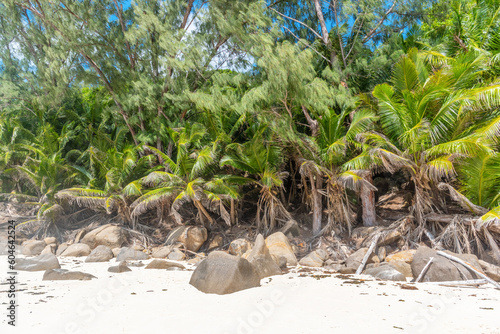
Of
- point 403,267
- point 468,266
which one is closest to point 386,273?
point 403,267

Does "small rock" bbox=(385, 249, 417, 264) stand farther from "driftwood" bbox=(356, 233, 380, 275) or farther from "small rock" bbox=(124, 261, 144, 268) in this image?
"small rock" bbox=(124, 261, 144, 268)

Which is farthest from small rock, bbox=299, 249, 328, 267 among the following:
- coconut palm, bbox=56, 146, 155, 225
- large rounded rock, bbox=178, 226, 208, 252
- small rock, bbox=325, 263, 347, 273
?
coconut palm, bbox=56, 146, 155, 225

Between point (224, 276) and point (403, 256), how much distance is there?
4875 mm

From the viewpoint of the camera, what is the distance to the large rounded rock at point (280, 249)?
880 cm

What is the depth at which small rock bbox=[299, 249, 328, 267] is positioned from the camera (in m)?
8.66

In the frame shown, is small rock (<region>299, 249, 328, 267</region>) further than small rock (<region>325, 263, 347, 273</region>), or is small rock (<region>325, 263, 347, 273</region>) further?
small rock (<region>299, 249, 328, 267</region>)

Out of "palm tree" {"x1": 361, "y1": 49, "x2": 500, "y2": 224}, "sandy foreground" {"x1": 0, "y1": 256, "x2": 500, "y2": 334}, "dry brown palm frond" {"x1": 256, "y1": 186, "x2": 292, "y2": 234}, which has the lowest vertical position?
"sandy foreground" {"x1": 0, "y1": 256, "x2": 500, "y2": 334}

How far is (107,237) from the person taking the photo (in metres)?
12.0

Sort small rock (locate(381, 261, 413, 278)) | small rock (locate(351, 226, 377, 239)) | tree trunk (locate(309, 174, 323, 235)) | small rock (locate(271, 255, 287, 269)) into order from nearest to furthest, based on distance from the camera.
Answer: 1. small rock (locate(381, 261, 413, 278))
2. small rock (locate(271, 255, 287, 269))
3. small rock (locate(351, 226, 377, 239))
4. tree trunk (locate(309, 174, 323, 235))

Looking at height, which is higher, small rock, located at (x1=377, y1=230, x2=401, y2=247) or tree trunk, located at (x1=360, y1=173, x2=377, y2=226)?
tree trunk, located at (x1=360, y1=173, x2=377, y2=226)

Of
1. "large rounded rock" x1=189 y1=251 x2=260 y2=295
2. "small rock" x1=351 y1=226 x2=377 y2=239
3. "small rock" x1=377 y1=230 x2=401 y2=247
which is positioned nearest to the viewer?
"large rounded rock" x1=189 y1=251 x2=260 y2=295

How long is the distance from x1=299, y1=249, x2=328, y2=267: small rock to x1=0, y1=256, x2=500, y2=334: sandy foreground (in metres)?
1.95

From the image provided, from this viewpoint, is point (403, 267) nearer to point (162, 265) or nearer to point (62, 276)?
point (162, 265)

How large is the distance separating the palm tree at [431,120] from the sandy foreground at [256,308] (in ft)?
11.2
